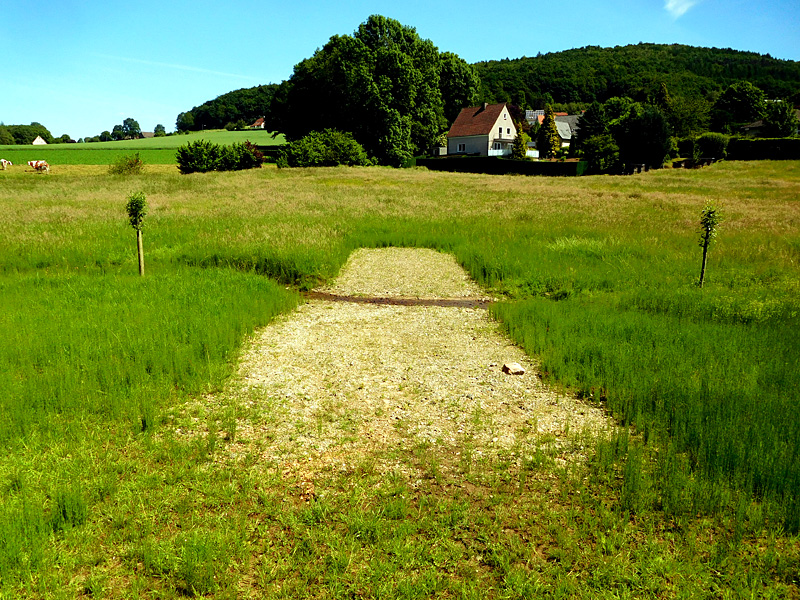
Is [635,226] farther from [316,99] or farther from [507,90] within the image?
[507,90]

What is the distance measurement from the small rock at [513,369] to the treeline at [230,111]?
516 ft

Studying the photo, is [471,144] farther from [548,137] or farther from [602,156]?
[602,156]

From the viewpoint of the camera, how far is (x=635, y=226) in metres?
20.6

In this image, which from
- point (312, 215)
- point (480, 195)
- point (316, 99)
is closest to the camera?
point (312, 215)

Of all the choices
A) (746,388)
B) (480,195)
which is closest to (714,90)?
(480,195)

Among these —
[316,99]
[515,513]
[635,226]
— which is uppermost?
[316,99]

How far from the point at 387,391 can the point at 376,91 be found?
5735 centimetres

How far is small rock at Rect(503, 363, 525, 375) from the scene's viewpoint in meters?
8.22

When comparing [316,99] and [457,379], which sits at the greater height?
[316,99]

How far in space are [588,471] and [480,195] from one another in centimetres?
2836

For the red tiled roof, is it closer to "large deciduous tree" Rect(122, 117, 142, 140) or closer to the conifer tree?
the conifer tree

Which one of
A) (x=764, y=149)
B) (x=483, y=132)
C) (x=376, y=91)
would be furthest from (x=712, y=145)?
(x=376, y=91)

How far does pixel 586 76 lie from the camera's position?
156m

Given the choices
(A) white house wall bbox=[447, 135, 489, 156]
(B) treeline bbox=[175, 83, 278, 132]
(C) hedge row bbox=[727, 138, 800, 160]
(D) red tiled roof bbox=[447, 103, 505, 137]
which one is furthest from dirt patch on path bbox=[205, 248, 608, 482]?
(B) treeline bbox=[175, 83, 278, 132]
